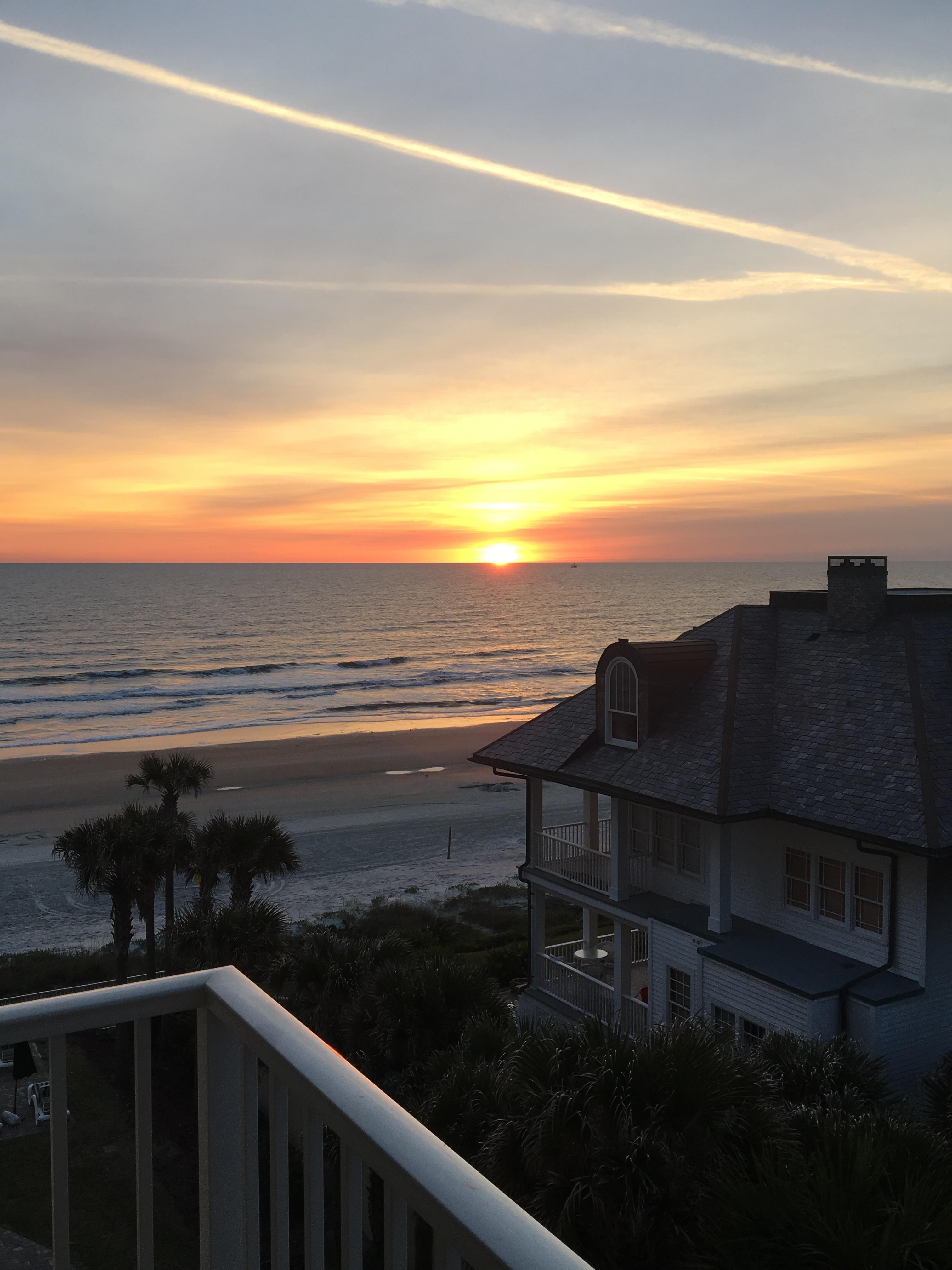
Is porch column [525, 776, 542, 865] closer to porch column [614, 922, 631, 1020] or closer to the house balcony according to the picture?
the house balcony

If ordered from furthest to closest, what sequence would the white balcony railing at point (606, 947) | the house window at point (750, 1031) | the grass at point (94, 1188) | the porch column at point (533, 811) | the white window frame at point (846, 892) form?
1. the white balcony railing at point (606, 947)
2. the porch column at point (533, 811)
3. the house window at point (750, 1031)
4. the white window frame at point (846, 892)
5. the grass at point (94, 1188)

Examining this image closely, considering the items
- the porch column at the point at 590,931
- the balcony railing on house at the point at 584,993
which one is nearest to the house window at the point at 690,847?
the balcony railing on house at the point at 584,993

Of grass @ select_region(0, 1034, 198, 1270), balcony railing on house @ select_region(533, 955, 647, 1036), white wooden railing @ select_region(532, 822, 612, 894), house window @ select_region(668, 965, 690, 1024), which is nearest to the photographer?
grass @ select_region(0, 1034, 198, 1270)

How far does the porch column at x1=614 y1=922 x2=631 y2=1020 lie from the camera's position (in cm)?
1653

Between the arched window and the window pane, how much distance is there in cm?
133

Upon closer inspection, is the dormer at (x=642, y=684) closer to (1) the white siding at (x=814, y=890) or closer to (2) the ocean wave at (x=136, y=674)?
(1) the white siding at (x=814, y=890)

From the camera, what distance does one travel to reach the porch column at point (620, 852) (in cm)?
1675

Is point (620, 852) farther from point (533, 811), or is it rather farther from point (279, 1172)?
point (279, 1172)

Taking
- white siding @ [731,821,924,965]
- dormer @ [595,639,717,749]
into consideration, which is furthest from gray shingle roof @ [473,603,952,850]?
white siding @ [731,821,924,965]

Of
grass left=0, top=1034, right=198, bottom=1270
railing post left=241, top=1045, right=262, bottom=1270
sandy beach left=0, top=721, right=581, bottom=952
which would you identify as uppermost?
railing post left=241, top=1045, right=262, bottom=1270

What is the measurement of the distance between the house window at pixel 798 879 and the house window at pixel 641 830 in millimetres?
2697

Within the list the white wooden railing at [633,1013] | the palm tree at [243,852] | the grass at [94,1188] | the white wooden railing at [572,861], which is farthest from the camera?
the palm tree at [243,852]

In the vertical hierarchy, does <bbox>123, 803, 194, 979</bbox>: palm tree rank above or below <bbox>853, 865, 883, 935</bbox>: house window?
below

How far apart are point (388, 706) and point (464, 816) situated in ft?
106
